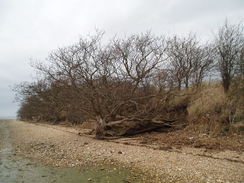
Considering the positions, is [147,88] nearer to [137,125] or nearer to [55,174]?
[137,125]

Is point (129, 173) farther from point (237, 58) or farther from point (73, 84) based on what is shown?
point (237, 58)

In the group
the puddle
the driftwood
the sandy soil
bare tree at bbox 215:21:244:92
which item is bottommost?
the puddle

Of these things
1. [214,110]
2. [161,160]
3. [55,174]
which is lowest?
[55,174]

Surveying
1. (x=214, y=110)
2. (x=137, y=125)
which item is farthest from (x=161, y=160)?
(x=214, y=110)

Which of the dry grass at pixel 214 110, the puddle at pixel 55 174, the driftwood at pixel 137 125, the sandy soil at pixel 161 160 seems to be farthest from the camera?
the driftwood at pixel 137 125

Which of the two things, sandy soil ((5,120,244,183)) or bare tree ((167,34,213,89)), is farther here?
bare tree ((167,34,213,89))

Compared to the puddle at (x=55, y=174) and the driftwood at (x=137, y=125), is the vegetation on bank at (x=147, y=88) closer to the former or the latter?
the driftwood at (x=137, y=125)

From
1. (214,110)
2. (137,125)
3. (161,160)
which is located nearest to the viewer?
(161,160)

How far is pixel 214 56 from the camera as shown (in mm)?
13398

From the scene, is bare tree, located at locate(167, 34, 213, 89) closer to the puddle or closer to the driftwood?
the driftwood

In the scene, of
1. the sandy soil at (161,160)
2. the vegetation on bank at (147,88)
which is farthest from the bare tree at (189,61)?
the sandy soil at (161,160)

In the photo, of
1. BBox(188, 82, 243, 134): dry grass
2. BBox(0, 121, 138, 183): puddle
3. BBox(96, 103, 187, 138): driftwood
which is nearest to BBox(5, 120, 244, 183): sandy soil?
BBox(0, 121, 138, 183): puddle

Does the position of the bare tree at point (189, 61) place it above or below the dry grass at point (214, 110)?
above

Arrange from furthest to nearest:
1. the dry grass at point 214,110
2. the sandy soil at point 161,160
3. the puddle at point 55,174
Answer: the dry grass at point 214,110
the puddle at point 55,174
the sandy soil at point 161,160
